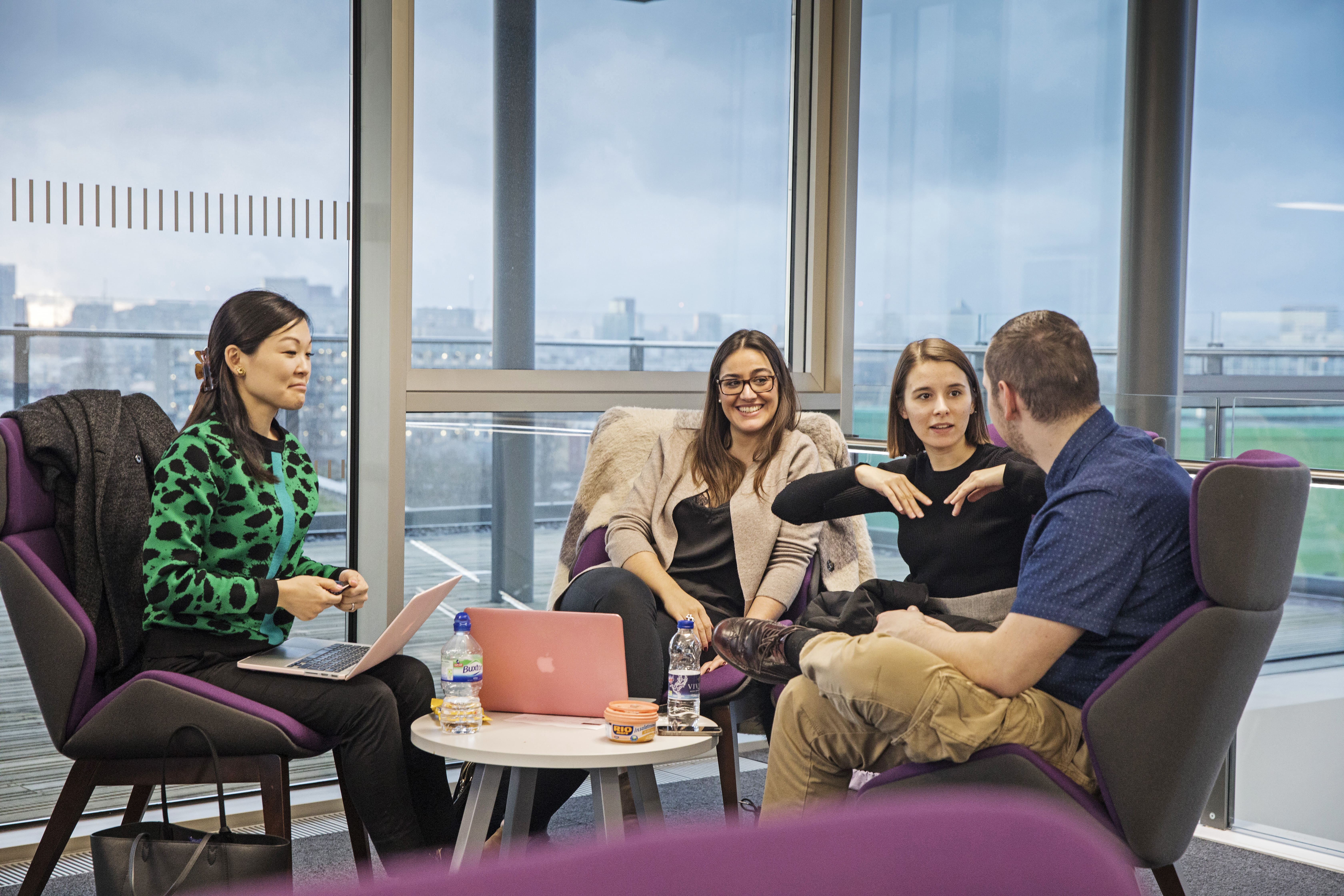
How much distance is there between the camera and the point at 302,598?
7.07 feet

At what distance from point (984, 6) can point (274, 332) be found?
3.13 meters

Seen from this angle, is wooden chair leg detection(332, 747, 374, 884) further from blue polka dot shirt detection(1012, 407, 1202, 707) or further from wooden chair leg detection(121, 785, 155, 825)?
blue polka dot shirt detection(1012, 407, 1202, 707)

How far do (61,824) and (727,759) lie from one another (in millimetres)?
1348

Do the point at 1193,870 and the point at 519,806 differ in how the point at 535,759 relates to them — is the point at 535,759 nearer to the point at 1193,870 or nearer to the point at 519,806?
the point at 519,806

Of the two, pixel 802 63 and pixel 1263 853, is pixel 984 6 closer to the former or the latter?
pixel 802 63

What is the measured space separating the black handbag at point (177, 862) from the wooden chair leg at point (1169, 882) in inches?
55.5

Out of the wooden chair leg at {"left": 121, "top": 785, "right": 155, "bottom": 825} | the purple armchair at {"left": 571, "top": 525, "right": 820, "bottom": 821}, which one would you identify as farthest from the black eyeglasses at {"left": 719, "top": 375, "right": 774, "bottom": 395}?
the wooden chair leg at {"left": 121, "top": 785, "right": 155, "bottom": 825}

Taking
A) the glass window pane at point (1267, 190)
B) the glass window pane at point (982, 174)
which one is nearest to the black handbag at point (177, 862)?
the glass window pane at point (982, 174)

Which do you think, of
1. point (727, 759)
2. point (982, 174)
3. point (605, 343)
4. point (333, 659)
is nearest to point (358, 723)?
point (333, 659)

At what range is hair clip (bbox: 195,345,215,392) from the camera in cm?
228

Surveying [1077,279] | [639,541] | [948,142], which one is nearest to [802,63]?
[948,142]

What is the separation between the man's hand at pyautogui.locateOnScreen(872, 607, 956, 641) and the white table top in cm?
36

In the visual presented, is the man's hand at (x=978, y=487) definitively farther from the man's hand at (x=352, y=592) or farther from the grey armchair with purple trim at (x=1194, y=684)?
the man's hand at (x=352, y=592)

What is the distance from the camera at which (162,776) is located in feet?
6.48
